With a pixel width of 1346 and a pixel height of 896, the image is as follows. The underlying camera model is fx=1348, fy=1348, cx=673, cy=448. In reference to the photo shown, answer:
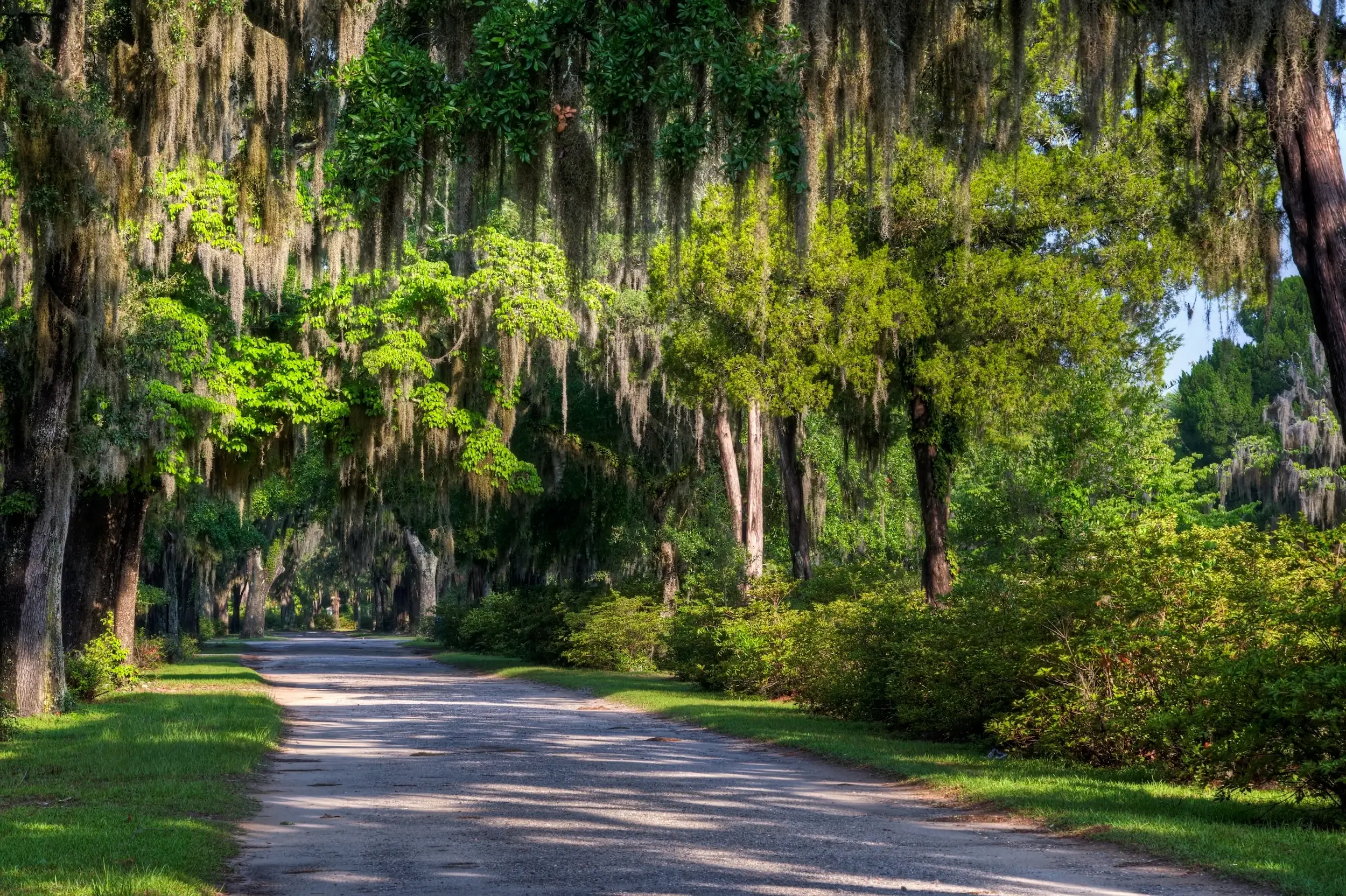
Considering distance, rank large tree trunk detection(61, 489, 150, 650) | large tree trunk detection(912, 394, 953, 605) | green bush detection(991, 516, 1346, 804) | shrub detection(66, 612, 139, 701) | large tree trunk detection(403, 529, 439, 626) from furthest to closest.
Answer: large tree trunk detection(403, 529, 439, 626), large tree trunk detection(61, 489, 150, 650), shrub detection(66, 612, 139, 701), large tree trunk detection(912, 394, 953, 605), green bush detection(991, 516, 1346, 804)

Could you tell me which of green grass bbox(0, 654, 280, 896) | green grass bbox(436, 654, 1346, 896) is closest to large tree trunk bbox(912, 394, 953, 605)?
green grass bbox(436, 654, 1346, 896)

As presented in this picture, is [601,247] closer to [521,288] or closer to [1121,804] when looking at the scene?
[521,288]

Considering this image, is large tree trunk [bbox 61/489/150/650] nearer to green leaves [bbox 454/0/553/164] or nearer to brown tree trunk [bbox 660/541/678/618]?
brown tree trunk [bbox 660/541/678/618]

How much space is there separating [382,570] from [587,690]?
60.2 meters

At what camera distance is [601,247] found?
33312mm

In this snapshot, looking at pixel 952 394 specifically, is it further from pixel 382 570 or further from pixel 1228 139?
pixel 382 570

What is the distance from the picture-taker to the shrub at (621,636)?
32.8 meters

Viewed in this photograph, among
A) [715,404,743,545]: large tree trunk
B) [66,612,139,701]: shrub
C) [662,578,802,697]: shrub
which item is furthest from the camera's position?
[715,404,743,545]: large tree trunk

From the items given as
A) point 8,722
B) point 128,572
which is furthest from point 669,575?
point 8,722

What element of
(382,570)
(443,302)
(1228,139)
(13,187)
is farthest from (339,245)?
(382,570)

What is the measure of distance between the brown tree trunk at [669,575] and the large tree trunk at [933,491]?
14235 millimetres

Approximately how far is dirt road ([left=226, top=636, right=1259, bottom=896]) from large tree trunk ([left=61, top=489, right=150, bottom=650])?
911 cm

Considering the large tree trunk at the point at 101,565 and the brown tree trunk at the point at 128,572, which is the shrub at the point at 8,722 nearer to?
the large tree trunk at the point at 101,565

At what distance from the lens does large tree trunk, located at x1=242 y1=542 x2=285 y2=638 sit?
243ft
